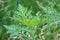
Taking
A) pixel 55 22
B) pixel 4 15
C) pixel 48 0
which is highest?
pixel 48 0

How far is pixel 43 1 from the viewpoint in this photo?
1.90 m

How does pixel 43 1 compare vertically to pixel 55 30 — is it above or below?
above

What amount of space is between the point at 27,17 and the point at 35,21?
11 cm

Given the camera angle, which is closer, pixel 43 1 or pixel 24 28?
pixel 24 28

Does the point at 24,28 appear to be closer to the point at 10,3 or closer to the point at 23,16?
the point at 23,16

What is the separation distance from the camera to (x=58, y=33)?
1.63 meters

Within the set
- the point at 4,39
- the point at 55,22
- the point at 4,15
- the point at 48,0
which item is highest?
the point at 48,0

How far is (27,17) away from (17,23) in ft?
0.53

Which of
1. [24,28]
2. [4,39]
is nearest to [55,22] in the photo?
[24,28]

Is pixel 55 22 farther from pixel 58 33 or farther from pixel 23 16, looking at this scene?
pixel 23 16

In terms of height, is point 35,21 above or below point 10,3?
below

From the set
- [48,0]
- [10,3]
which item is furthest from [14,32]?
[48,0]

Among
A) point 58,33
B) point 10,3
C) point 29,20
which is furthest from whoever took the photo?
point 10,3

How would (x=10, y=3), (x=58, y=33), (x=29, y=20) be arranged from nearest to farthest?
A: (x=29, y=20) < (x=58, y=33) < (x=10, y=3)
